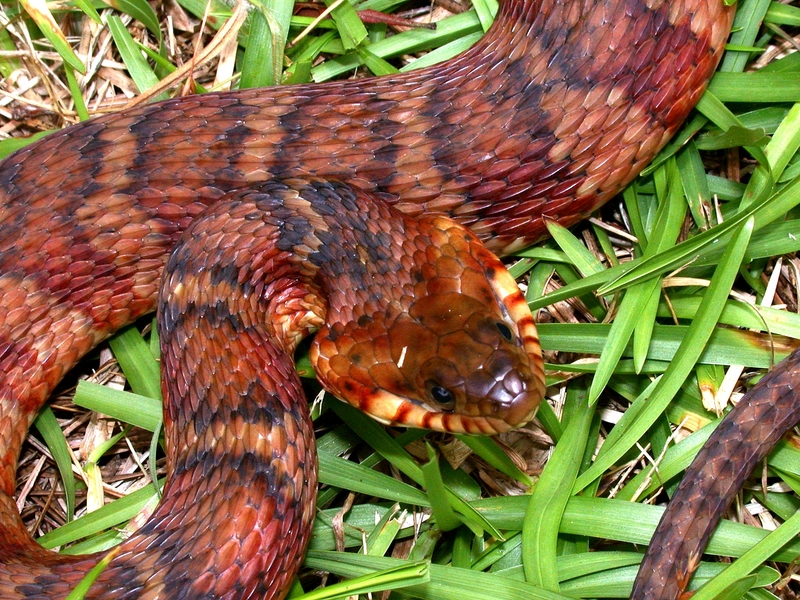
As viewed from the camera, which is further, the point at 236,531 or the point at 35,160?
the point at 35,160

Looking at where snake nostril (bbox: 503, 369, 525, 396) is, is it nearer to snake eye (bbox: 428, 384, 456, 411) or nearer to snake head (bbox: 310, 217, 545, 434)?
snake head (bbox: 310, 217, 545, 434)

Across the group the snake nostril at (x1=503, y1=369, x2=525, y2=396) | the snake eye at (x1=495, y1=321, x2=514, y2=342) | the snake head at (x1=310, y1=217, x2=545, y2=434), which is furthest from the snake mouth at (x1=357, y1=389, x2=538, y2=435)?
the snake eye at (x1=495, y1=321, x2=514, y2=342)

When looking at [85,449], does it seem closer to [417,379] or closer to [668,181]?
[417,379]

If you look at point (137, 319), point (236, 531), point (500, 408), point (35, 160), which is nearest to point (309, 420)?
point (236, 531)

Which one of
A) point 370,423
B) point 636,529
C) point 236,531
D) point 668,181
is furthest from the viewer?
point 668,181

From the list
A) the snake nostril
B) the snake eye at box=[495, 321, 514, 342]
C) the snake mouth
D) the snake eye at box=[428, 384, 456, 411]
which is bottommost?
the snake mouth

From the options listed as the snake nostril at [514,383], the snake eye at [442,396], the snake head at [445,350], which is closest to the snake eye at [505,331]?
the snake head at [445,350]
